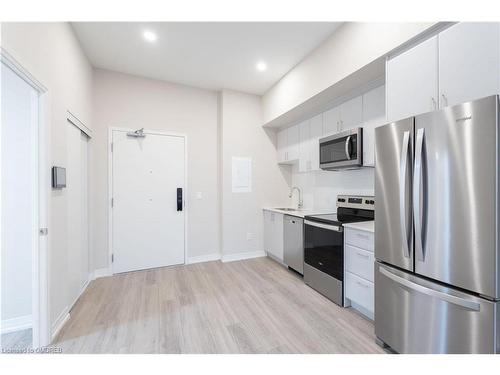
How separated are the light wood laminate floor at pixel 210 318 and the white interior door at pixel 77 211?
0.25 m

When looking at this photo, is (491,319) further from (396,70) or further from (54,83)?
(54,83)

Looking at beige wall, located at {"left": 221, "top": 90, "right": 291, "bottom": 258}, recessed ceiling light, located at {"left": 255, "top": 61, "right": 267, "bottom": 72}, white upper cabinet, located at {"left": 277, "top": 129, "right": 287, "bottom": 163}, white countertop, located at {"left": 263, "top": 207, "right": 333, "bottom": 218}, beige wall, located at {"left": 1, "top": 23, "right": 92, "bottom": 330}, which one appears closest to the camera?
beige wall, located at {"left": 1, "top": 23, "right": 92, "bottom": 330}

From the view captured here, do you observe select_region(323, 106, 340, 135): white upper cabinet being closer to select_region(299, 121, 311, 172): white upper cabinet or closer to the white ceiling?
select_region(299, 121, 311, 172): white upper cabinet

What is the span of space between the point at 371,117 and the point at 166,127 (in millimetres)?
2875

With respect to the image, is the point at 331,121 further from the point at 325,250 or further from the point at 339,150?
the point at 325,250

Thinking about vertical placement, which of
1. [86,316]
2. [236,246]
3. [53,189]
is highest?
[53,189]

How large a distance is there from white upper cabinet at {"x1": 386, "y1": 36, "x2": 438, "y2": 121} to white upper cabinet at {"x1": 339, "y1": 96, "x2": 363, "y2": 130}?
722 mm

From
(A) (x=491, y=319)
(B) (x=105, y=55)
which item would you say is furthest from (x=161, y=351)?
(B) (x=105, y=55)

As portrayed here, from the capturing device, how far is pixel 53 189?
1843 millimetres

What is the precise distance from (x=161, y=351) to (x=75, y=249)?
5.10 feet

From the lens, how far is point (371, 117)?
2.40m

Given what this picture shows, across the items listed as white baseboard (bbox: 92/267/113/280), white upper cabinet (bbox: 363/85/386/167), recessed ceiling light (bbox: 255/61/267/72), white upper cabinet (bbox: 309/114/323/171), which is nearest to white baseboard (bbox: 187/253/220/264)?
white baseboard (bbox: 92/267/113/280)

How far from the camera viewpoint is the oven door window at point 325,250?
228cm

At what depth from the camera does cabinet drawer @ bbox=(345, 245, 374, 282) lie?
198 centimetres
